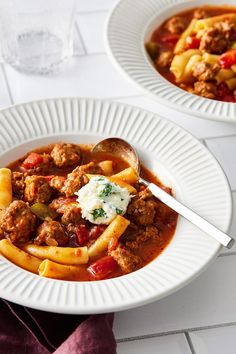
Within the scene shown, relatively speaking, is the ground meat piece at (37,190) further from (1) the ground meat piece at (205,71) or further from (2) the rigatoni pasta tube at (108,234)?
(1) the ground meat piece at (205,71)

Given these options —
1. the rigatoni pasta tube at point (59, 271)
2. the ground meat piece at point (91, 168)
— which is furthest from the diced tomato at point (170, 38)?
the rigatoni pasta tube at point (59, 271)

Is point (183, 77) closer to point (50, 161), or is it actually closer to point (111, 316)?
point (50, 161)

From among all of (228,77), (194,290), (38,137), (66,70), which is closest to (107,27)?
(66,70)

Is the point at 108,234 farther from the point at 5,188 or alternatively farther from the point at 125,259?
the point at 5,188

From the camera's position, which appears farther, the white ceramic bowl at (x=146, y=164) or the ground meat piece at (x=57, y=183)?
the ground meat piece at (x=57, y=183)

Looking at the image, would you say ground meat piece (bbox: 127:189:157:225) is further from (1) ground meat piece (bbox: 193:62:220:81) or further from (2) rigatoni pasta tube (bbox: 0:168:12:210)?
(1) ground meat piece (bbox: 193:62:220:81)

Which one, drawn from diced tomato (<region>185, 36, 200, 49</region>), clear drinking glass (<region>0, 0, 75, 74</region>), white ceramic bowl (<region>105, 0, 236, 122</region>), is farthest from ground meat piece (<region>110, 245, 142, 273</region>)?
diced tomato (<region>185, 36, 200, 49</region>)

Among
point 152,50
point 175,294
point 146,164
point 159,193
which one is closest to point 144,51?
point 152,50

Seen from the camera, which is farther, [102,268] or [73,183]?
[73,183]
